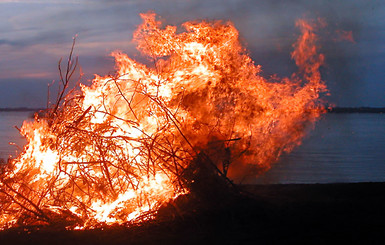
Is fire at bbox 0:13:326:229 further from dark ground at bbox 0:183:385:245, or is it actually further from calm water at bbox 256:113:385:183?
calm water at bbox 256:113:385:183

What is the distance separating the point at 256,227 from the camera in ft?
24.4

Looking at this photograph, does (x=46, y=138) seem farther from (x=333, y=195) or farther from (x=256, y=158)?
(x=333, y=195)

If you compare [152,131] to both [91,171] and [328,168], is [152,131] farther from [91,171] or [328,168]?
[328,168]

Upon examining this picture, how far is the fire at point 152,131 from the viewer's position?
8.05m

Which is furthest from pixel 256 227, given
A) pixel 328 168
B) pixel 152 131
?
pixel 328 168

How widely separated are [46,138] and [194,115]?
3.10 meters

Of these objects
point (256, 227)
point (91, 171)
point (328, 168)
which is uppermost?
point (328, 168)

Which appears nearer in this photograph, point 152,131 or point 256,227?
point 256,227

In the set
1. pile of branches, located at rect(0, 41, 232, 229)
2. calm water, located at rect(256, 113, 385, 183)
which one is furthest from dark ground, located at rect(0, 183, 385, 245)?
calm water, located at rect(256, 113, 385, 183)

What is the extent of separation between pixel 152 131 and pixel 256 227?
9.31 feet

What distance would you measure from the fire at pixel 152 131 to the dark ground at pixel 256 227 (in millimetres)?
564

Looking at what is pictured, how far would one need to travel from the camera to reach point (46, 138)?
27.4ft

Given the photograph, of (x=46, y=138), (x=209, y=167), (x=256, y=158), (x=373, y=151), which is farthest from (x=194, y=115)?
(x=373, y=151)

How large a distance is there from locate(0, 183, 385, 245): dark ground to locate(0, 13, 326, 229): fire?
56cm
